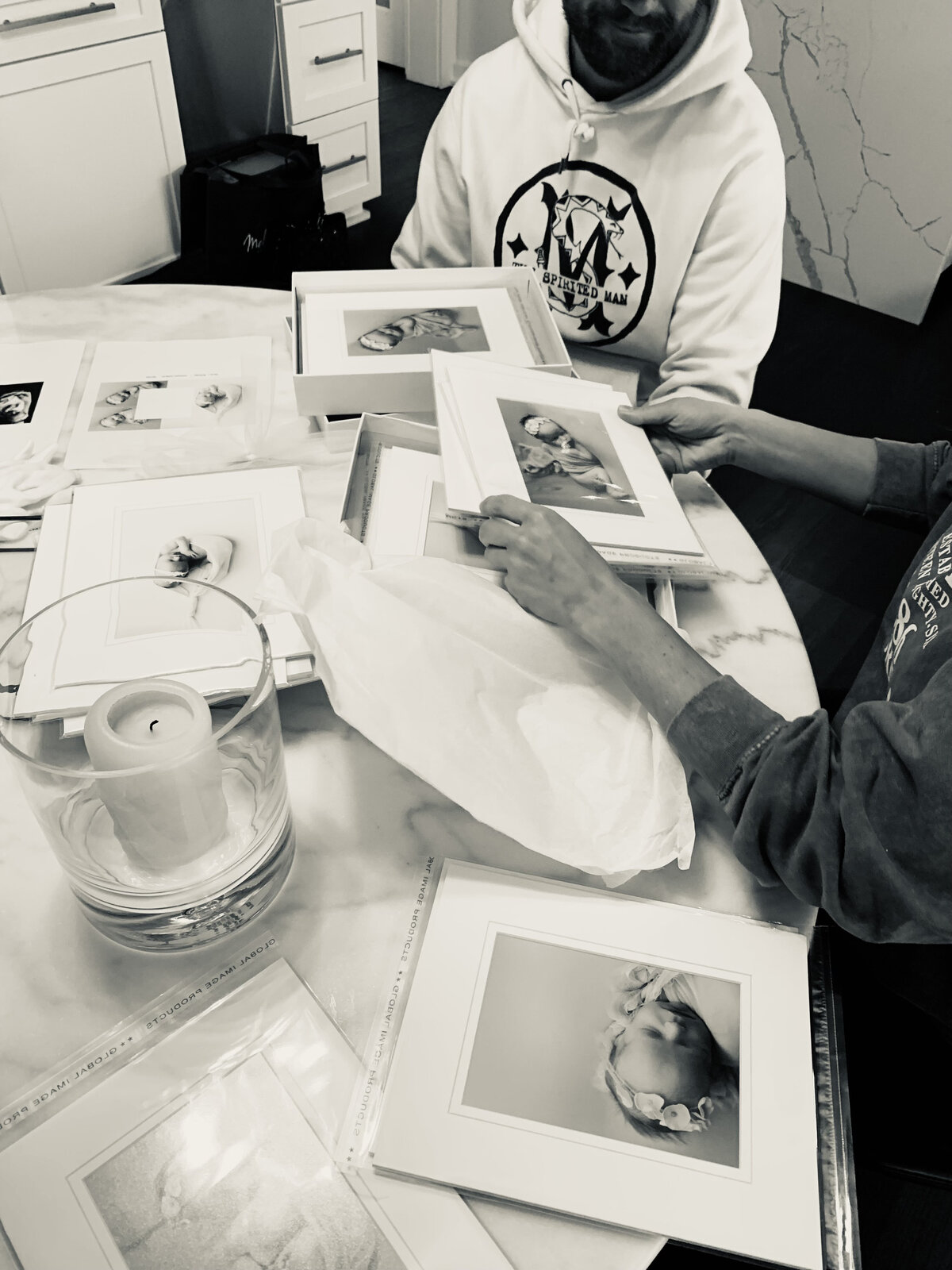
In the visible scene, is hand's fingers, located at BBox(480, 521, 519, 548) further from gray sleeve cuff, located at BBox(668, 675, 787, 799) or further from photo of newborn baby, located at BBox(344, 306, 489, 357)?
photo of newborn baby, located at BBox(344, 306, 489, 357)

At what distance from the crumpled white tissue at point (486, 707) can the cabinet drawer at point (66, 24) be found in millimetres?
2187

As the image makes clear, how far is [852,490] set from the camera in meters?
1.03

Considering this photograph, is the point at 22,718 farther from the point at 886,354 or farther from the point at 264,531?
the point at 886,354

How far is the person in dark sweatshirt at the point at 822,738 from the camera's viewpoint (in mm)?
568

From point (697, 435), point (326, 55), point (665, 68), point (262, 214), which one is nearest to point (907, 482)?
point (697, 435)

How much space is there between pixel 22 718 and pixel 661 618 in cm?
48

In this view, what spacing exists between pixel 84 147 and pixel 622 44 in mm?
1819

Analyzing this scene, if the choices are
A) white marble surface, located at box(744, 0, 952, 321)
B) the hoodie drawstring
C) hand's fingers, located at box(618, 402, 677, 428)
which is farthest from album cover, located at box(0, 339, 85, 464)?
white marble surface, located at box(744, 0, 952, 321)

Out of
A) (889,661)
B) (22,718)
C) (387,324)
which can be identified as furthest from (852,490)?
(22,718)

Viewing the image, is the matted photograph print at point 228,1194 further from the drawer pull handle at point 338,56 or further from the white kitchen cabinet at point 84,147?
the drawer pull handle at point 338,56

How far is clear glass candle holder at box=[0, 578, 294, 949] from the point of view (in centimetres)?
51

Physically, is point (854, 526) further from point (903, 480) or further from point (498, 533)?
point (498, 533)

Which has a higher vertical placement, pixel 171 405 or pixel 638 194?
pixel 638 194

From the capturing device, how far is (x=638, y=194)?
1.24 meters
